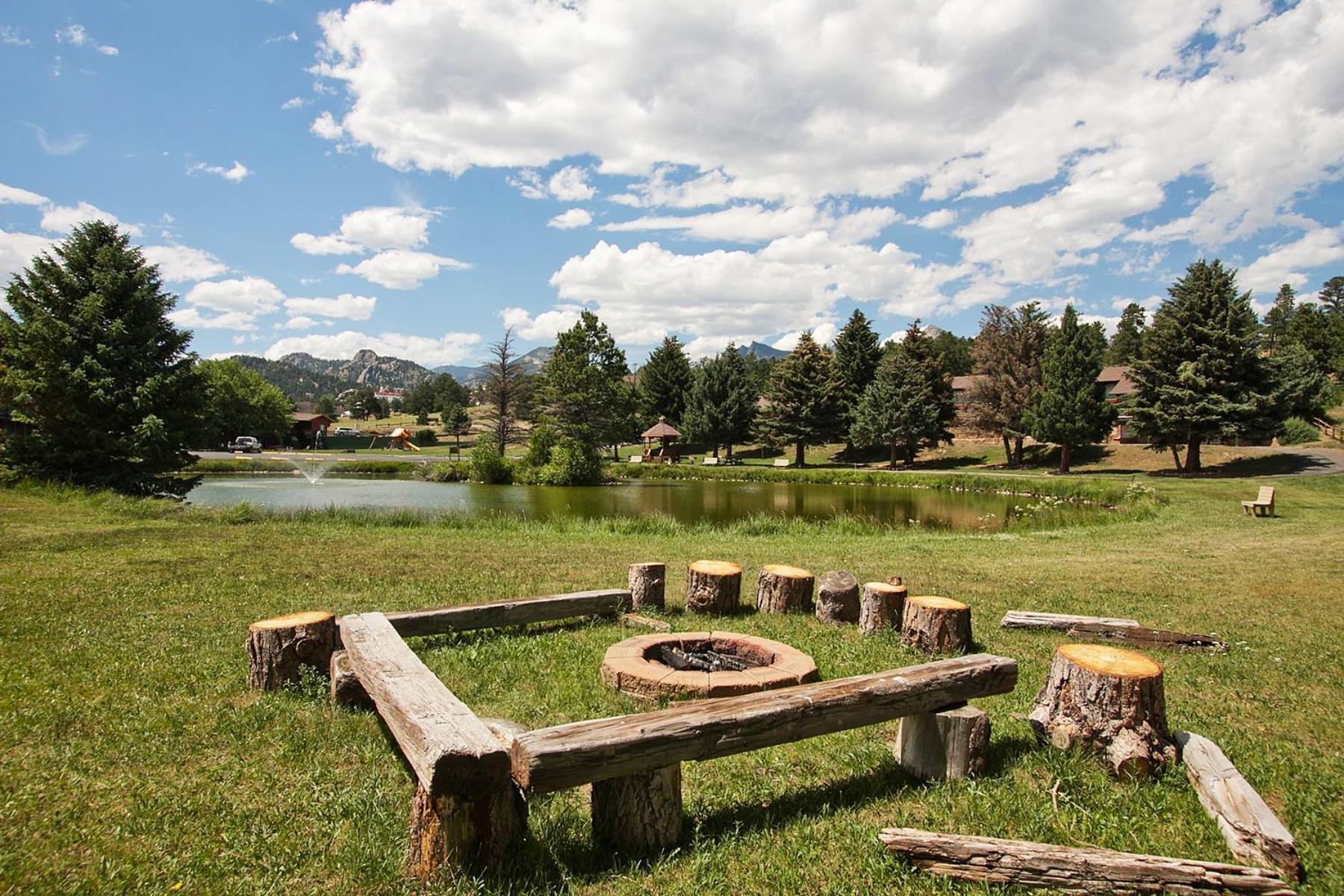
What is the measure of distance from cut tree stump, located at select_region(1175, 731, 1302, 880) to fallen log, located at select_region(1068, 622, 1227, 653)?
134 inches

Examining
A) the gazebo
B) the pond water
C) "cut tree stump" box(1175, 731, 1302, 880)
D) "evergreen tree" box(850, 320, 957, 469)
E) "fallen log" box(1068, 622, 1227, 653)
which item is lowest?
the pond water

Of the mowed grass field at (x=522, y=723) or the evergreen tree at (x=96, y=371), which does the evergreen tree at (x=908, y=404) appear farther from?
the evergreen tree at (x=96, y=371)

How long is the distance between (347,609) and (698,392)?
49.3 metres

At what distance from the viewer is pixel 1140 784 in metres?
4.14

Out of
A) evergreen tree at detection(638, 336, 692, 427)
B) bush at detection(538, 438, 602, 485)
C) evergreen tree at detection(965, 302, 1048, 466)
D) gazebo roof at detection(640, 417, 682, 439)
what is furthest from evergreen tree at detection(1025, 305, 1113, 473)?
evergreen tree at detection(638, 336, 692, 427)

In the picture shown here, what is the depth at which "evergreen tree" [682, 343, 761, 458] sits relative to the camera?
5475 cm

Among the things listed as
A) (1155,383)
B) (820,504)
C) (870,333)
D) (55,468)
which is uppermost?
(870,333)

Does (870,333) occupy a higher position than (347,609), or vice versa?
(870,333)

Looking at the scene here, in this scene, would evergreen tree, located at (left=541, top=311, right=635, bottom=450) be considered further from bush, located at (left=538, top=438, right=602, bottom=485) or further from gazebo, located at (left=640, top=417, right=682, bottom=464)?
gazebo, located at (left=640, top=417, right=682, bottom=464)

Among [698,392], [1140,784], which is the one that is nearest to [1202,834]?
[1140,784]

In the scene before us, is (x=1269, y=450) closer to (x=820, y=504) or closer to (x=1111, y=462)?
(x=1111, y=462)

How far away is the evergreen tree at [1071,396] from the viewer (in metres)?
39.6

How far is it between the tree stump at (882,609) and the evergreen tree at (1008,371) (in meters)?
40.4

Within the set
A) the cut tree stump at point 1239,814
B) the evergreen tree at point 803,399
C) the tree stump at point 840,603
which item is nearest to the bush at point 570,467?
the evergreen tree at point 803,399
